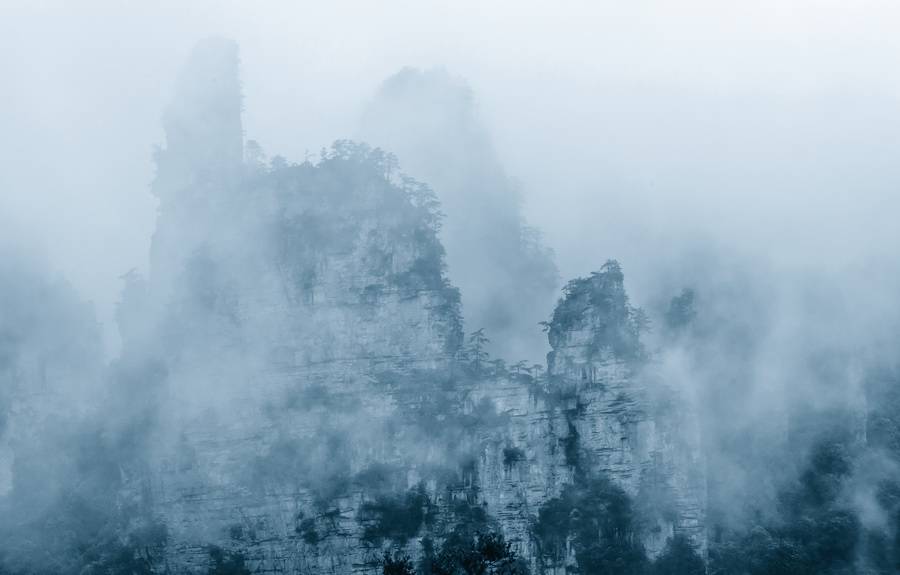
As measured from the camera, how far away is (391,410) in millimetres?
90562

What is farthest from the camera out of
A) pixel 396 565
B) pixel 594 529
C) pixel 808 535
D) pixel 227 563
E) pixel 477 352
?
pixel 477 352

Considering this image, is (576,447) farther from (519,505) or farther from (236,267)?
(236,267)

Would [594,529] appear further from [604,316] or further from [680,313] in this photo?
[680,313]

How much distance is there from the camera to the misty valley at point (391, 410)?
88562 mm

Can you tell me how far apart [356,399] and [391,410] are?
86.0 inches

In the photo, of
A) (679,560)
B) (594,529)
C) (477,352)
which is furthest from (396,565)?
(679,560)

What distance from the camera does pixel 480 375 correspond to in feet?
296

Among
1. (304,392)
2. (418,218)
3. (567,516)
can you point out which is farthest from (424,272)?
(567,516)

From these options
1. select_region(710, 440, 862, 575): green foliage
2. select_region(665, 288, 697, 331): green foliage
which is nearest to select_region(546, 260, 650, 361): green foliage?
select_region(665, 288, 697, 331): green foliage

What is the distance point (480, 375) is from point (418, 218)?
34.3 ft

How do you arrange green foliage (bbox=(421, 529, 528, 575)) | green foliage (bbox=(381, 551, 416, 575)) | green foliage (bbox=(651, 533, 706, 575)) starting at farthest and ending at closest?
1. green foliage (bbox=(651, 533, 706, 575))
2. green foliage (bbox=(421, 529, 528, 575))
3. green foliage (bbox=(381, 551, 416, 575))

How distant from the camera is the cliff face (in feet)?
291

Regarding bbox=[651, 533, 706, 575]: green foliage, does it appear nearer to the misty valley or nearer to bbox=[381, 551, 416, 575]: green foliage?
the misty valley

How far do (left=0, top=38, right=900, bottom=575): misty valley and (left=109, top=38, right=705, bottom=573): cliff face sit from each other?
13 centimetres
